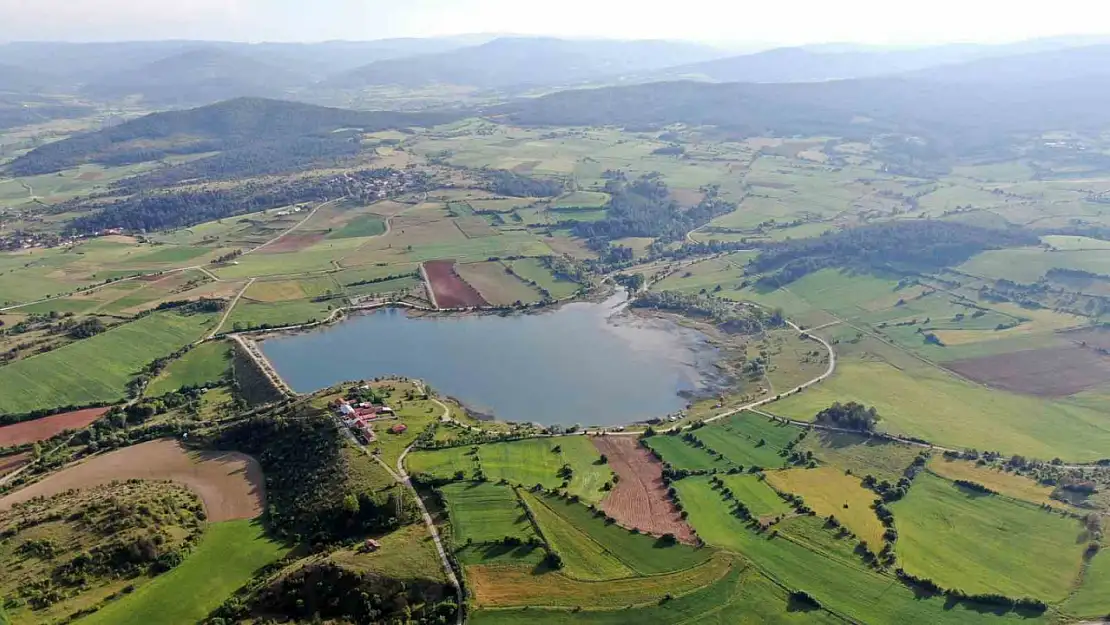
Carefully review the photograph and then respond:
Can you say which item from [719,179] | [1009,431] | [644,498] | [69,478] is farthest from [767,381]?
[719,179]

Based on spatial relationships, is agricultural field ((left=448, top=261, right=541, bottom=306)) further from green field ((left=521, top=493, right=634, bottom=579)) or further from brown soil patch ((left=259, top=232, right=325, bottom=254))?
green field ((left=521, top=493, right=634, bottom=579))

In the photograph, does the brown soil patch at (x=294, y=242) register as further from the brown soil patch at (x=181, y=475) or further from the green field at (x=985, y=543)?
the green field at (x=985, y=543)

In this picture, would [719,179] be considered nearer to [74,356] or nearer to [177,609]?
[74,356]

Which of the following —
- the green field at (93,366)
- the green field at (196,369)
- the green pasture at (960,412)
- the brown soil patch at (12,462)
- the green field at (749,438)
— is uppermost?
the green field at (93,366)

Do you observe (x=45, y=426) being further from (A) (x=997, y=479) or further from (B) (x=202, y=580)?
(A) (x=997, y=479)

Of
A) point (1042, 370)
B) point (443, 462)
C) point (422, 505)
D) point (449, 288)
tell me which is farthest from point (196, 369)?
point (1042, 370)

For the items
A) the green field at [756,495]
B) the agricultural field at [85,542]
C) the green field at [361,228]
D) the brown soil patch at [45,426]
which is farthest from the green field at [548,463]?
the green field at [361,228]
